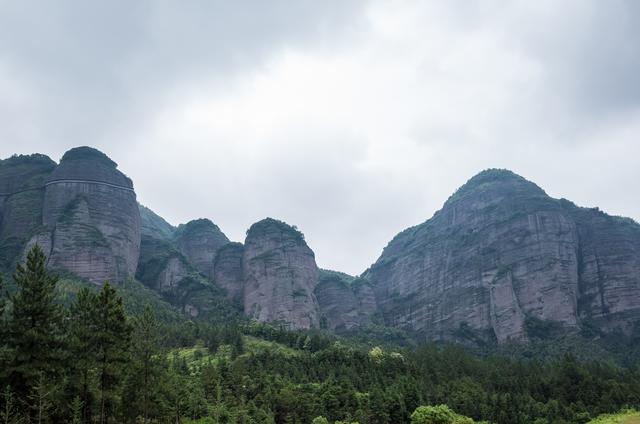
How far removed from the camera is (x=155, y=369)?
51719 millimetres

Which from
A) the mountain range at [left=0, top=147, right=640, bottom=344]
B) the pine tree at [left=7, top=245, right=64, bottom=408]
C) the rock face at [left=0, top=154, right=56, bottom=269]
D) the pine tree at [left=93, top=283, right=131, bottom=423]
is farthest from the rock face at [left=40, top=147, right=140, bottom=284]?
the pine tree at [left=7, top=245, right=64, bottom=408]

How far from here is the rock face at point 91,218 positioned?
14562 centimetres

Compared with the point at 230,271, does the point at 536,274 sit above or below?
below

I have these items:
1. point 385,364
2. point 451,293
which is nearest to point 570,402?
point 385,364

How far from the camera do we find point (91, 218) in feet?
509

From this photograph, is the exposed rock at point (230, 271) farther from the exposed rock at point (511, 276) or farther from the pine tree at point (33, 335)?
the pine tree at point (33, 335)

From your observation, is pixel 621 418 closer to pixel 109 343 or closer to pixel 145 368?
pixel 145 368

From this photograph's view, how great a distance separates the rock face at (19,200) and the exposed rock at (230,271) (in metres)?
60.4

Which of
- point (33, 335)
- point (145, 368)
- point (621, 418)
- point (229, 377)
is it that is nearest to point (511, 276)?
point (621, 418)

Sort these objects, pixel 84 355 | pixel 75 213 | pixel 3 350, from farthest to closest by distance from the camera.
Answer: pixel 75 213, pixel 84 355, pixel 3 350

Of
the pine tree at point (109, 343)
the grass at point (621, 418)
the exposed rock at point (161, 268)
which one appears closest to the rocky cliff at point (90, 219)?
the exposed rock at point (161, 268)

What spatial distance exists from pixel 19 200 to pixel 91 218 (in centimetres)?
2121

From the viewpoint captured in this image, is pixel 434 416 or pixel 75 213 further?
pixel 75 213

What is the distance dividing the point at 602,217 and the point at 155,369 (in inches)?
6663
